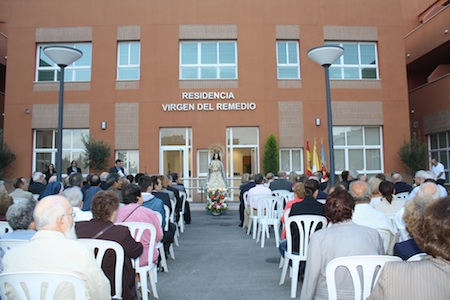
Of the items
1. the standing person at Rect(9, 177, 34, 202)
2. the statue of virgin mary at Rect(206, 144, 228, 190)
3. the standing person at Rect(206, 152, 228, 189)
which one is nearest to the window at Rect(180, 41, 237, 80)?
the statue of virgin mary at Rect(206, 144, 228, 190)

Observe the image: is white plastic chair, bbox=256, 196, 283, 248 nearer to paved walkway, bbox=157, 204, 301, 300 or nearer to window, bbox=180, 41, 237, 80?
paved walkway, bbox=157, 204, 301, 300

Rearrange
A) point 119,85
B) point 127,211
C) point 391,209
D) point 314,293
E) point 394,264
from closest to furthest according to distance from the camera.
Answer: point 394,264, point 314,293, point 127,211, point 391,209, point 119,85

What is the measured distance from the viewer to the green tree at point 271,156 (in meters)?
12.9

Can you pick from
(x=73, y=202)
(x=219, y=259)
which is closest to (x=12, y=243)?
(x=73, y=202)

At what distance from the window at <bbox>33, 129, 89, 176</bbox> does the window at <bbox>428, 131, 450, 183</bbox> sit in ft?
45.4

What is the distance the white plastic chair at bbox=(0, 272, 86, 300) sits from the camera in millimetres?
1829

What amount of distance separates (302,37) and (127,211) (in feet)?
39.2

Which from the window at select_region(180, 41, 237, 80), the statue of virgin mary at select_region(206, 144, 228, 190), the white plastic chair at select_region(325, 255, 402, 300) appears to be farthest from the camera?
the window at select_region(180, 41, 237, 80)

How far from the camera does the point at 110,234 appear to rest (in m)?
2.86

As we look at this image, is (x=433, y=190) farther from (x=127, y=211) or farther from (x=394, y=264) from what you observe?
(x=127, y=211)

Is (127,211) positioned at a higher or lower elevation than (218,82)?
lower

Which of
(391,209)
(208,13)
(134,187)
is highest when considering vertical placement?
(208,13)

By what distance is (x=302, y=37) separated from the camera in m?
14.0

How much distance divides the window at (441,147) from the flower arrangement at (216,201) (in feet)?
31.8
